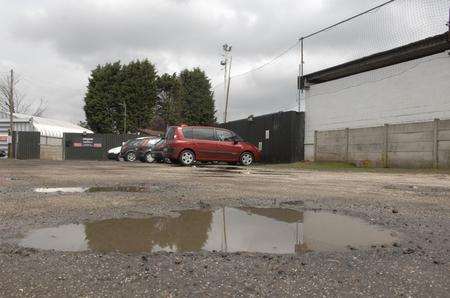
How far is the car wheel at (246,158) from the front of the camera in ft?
71.3

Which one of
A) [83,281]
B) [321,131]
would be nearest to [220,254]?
[83,281]

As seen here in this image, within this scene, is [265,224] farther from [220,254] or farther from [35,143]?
[35,143]

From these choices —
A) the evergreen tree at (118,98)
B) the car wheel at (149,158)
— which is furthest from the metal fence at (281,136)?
the evergreen tree at (118,98)

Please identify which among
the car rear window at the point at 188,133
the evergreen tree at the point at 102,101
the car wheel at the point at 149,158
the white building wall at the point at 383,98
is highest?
the evergreen tree at the point at 102,101

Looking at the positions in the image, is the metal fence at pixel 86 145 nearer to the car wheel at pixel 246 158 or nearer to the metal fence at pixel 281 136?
the metal fence at pixel 281 136

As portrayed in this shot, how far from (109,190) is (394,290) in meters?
5.85

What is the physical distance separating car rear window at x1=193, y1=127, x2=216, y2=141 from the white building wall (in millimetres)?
6987

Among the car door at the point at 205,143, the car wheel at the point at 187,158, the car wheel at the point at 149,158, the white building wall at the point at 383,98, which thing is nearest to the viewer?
the white building wall at the point at 383,98

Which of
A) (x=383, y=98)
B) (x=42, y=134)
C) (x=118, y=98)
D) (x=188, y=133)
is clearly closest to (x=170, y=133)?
(x=188, y=133)

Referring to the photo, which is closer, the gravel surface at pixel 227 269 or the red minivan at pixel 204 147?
the gravel surface at pixel 227 269

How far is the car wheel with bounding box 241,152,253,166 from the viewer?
21.7 meters

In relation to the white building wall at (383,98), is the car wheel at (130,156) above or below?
Answer: below

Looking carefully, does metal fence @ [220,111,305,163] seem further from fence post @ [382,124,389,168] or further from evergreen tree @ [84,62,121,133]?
evergreen tree @ [84,62,121,133]

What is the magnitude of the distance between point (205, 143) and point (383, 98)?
8.00m
